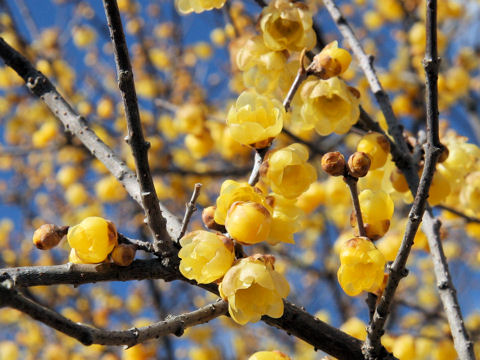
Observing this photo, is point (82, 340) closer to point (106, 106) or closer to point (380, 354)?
point (380, 354)

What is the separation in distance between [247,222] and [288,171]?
230mm

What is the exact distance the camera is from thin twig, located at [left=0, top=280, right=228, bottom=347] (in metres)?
0.71

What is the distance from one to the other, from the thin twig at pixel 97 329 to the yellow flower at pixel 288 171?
0.33 m

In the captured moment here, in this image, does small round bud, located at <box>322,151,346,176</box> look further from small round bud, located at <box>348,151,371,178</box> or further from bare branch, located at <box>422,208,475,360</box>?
bare branch, located at <box>422,208,475,360</box>

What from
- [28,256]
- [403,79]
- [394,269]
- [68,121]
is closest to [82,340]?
[394,269]

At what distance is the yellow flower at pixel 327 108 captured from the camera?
4.58 feet

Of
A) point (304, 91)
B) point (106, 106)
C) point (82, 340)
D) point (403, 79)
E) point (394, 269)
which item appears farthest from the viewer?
point (106, 106)

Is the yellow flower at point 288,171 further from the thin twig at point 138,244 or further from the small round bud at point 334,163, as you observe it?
the thin twig at point 138,244

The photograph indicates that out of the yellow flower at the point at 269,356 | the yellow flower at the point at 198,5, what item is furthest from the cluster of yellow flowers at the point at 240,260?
the yellow flower at the point at 198,5

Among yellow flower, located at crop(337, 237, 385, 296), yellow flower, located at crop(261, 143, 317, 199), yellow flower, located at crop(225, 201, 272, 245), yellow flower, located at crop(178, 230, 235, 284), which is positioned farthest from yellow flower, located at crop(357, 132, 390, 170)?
yellow flower, located at crop(178, 230, 235, 284)

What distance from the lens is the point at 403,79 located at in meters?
4.71

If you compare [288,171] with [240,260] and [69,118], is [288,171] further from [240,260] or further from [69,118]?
[69,118]

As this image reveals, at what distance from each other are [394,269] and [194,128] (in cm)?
245

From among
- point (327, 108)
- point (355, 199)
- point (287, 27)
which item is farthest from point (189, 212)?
point (287, 27)
